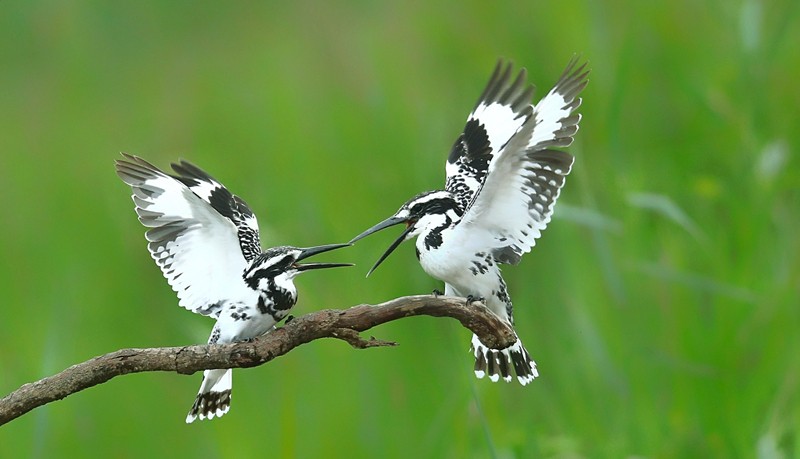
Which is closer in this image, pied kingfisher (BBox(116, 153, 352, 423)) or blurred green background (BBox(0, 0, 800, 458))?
pied kingfisher (BBox(116, 153, 352, 423))

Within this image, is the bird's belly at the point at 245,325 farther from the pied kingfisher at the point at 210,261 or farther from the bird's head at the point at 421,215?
the bird's head at the point at 421,215

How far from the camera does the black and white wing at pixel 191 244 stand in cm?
256

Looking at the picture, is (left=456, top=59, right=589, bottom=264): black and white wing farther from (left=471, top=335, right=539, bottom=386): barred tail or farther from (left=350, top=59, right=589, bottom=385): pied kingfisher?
(left=471, top=335, right=539, bottom=386): barred tail

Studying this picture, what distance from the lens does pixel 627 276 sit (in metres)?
5.14

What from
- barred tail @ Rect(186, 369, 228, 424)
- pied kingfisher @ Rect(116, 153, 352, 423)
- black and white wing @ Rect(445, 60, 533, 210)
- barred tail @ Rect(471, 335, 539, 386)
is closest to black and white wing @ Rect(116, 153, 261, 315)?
pied kingfisher @ Rect(116, 153, 352, 423)

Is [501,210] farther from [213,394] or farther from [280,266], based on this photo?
[213,394]

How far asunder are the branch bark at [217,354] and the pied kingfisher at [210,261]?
29cm

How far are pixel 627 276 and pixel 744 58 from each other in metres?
1.81

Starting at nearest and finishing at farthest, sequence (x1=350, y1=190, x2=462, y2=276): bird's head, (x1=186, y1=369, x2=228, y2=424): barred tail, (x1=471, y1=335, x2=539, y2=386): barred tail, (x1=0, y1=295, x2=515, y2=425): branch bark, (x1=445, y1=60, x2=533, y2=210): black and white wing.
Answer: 1. (x1=0, y1=295, x2=515, y2=425): branch bark
2. (x1=350, y1=190, x2=462, y2=276): bird's head
3. (x1=186, y1=369, x2=228, y2=424): barred tail
4. (x1=471, y1=335, x2=539, y2=386): barred tail
5. (x1=445, y1=60, x2=533, y2=210): black and white wing

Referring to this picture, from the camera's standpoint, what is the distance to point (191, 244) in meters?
2.61

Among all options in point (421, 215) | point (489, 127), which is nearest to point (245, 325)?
point (421, 215)

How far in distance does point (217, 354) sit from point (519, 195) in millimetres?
835

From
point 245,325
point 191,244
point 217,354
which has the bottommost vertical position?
point 217,354

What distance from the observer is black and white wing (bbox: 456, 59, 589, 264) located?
8.18 feet
